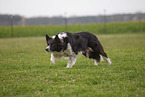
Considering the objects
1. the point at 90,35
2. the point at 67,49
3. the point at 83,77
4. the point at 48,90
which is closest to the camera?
the point at 48,90

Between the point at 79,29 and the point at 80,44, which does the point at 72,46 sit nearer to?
the point at 80,44

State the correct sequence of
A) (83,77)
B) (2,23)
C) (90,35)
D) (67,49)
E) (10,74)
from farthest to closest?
(2,23) < (90,35) < (67,49) < (10,74) < (83,77)

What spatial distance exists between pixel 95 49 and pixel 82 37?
0.73 metres

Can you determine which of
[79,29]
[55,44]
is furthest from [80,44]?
[79,29]

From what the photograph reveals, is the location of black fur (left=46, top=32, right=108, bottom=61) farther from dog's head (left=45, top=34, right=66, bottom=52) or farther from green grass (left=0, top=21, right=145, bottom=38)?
green grass (left=0, top=21, right=145, bottom=38)

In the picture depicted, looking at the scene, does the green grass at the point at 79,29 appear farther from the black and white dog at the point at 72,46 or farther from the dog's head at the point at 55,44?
the dog's head at the point at 55,44

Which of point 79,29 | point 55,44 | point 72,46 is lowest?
point 79,29

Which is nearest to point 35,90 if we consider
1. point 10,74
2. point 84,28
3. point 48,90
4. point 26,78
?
point 48,90

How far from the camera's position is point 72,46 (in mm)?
7734

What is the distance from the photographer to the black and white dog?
7.51 meters

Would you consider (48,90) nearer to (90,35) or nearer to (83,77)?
(83,77)

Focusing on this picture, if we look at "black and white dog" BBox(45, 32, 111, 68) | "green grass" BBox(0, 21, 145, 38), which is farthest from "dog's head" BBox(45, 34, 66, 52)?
"green grass" BBox(0, 21, 145, 38)

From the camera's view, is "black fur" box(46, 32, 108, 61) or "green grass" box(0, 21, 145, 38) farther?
"green grass" box(0, 21, 145, 38)

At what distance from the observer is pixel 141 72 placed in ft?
21.7
